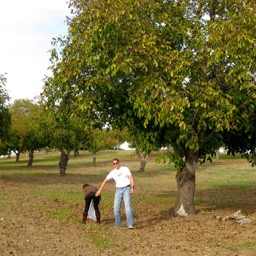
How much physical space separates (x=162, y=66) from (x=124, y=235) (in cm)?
511

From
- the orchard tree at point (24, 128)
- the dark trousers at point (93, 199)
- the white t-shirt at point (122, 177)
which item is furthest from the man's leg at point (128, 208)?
the orchard tree at point (24, 128)

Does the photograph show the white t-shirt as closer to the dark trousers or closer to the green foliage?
the dark trousers

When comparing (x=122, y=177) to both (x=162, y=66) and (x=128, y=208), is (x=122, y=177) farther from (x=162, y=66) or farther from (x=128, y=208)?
(x=162, y=66)

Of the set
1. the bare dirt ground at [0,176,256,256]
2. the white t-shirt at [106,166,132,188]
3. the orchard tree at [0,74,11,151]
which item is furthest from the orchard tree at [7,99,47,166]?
the white t-shirt at [106,166,132,188]

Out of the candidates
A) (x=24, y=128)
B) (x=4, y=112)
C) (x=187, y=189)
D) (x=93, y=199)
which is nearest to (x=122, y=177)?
(x=93, y=199)

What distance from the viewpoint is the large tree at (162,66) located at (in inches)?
470

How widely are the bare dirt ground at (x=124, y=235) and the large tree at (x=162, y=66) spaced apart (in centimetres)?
240

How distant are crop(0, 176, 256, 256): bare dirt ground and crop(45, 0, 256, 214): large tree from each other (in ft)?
7.86

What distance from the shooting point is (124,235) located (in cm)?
1149

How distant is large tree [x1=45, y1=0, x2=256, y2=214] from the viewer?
39.2ft

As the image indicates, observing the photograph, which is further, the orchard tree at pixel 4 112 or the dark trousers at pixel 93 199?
the orchard tree at pixel 4 112

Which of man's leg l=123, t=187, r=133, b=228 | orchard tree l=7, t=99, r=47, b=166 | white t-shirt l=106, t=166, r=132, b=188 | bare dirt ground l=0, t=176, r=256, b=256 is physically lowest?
bare dirt ground l=0, t=176, r=256, b=256

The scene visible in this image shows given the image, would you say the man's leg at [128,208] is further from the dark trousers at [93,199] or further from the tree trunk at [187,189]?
the tree trunk at [187,189]

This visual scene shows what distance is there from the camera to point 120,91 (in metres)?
13.4
